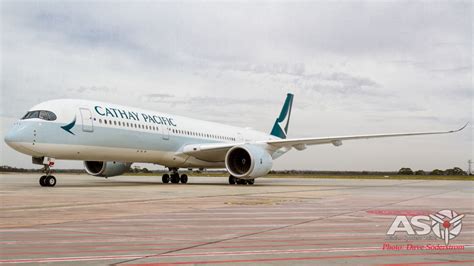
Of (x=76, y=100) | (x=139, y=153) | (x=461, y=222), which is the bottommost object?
(x=461, y=222)

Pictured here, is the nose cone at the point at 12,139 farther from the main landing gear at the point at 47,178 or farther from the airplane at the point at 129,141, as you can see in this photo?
the main landing gear at the point at 47,178

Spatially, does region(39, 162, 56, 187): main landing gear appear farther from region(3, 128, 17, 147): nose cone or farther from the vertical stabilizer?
the vertical stabilizer

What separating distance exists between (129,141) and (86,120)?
2556 mm

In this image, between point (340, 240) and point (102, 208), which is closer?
point (340, 240)

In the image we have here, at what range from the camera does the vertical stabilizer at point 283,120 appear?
36000mm

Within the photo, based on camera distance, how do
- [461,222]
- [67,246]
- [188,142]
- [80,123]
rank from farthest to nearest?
1. [188,142]
2. [80,123]
3. [461,222]
4. [67,246]

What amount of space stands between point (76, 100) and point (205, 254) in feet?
53.2

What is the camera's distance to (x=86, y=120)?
1920 centimetres

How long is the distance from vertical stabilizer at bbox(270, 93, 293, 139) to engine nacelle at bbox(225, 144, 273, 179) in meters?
12.1

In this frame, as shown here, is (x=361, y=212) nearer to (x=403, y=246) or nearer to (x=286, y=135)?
(x=403, y=246)

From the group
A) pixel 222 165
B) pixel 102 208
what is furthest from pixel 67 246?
pixel 222 165

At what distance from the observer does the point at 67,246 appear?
17.1 ft

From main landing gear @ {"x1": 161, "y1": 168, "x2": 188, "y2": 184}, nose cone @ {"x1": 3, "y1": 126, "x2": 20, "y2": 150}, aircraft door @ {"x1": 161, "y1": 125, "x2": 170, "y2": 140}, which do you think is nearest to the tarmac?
nose cone @ {"x1": 3, "y1": 126, "x2": 20, "y2": 150}

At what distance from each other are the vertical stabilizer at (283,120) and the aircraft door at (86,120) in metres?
18.8
